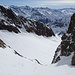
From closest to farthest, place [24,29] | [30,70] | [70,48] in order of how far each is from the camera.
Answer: [30,70] < [70,48] < [24,29]

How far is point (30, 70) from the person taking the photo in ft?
67.1

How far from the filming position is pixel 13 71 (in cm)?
1891

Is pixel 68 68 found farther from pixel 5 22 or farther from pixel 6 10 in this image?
pixel 6 10

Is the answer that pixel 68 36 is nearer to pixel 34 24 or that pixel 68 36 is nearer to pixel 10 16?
pixel 10 16

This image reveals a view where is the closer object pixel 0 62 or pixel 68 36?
pixel 0 62

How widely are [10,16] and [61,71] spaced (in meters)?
75.4

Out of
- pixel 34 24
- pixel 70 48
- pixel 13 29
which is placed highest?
pixel 70 48

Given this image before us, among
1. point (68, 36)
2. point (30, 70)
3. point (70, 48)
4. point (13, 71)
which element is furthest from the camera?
point (68, 36)

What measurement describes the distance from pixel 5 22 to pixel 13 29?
641 centimetres

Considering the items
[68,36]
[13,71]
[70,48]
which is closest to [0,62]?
[13,71]

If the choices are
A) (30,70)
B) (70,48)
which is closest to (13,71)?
(30,70)

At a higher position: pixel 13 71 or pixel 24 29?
pixel 13 71

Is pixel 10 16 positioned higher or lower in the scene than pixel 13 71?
lower

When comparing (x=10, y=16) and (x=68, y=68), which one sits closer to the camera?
(x=68, y=68)
